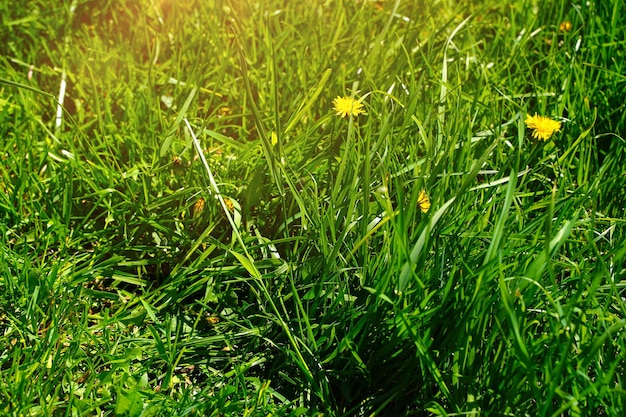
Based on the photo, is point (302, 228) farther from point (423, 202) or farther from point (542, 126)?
point (542, 126)

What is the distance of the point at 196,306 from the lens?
1.93 meters

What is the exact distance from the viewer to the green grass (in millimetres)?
1553

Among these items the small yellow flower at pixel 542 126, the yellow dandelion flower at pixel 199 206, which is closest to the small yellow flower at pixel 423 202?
the small yellow flower at pixel 542 126

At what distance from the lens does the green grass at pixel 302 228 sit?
155 centimetres

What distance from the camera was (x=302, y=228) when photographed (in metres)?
1.89

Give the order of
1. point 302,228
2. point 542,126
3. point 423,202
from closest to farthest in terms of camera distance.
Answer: point 423,202 → point 302,228 → point 542,126

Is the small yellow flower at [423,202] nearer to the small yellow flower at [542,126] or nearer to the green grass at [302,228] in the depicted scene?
the green grass at [302,228]

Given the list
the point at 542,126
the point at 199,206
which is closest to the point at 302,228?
the point at 199,206

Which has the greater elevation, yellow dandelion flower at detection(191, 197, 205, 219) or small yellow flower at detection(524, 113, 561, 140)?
small yellow flower at detection(524, 113, 561, 140)

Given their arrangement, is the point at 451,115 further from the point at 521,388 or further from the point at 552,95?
the point at 521,388

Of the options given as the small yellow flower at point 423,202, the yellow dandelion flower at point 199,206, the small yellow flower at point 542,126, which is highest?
the small yellow flower at point 542,126

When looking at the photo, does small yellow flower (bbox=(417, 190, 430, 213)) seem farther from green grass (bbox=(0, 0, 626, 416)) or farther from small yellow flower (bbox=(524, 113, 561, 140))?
small yellow flower (bbox=(524, 113, 561, 140))

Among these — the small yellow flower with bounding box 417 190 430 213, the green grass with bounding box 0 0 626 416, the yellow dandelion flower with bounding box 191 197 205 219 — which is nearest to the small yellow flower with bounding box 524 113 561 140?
the green grass with bounding box 0 0 626 416

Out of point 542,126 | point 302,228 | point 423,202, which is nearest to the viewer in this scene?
point 423,202
